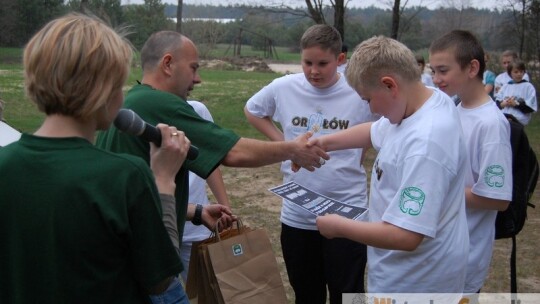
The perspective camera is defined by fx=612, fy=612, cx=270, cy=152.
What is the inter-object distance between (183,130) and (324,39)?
1.59 meters

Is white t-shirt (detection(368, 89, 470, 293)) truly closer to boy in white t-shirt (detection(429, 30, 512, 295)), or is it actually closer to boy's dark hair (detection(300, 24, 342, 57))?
boy in white t-shirt (detection(429, 30, 512, 295))

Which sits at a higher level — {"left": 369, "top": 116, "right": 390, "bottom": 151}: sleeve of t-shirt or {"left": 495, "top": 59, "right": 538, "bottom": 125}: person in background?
{"left": 369, "top": 116, "right": 390, "bottom": 151}: sleeve of t-shirt

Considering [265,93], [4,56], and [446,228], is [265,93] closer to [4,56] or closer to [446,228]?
[446,228]

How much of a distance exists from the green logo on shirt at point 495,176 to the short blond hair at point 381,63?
0.70 meters

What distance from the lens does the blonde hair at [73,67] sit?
58.8 inches

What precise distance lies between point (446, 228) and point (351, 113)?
1538mm

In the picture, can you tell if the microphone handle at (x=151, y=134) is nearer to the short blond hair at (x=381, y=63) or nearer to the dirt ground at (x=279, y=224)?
the short blond hair at (x=381, y=63)

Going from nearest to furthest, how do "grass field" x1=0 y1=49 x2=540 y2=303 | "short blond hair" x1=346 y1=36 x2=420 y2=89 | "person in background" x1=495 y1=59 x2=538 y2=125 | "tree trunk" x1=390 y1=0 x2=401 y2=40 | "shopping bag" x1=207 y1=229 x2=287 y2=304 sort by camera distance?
1. "short blond hair" x1=346 y1=36 x2=420 y2=89
2. "shopping bag" x1=207 y1=229 x2=287 y2=304
3. "grass field" x1=0 y1=49 x2=540 y2=303
4. "person in background" x1=495 y1=59 x2=538 y2=125
5. "tree trunk" x1=390 y1=0 x2=401 y2=40

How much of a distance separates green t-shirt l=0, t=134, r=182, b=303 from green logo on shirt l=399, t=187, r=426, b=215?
92 centimetres

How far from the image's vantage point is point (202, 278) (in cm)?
267

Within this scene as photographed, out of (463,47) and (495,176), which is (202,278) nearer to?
(495,176)

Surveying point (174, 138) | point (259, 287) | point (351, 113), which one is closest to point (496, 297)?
point (351, 113)

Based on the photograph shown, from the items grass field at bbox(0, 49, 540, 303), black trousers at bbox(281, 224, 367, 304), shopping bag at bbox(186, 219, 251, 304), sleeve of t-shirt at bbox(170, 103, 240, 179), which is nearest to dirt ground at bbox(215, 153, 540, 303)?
grass field at bbox(0, 49, 540, 303)

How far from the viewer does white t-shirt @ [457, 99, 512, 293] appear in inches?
108
